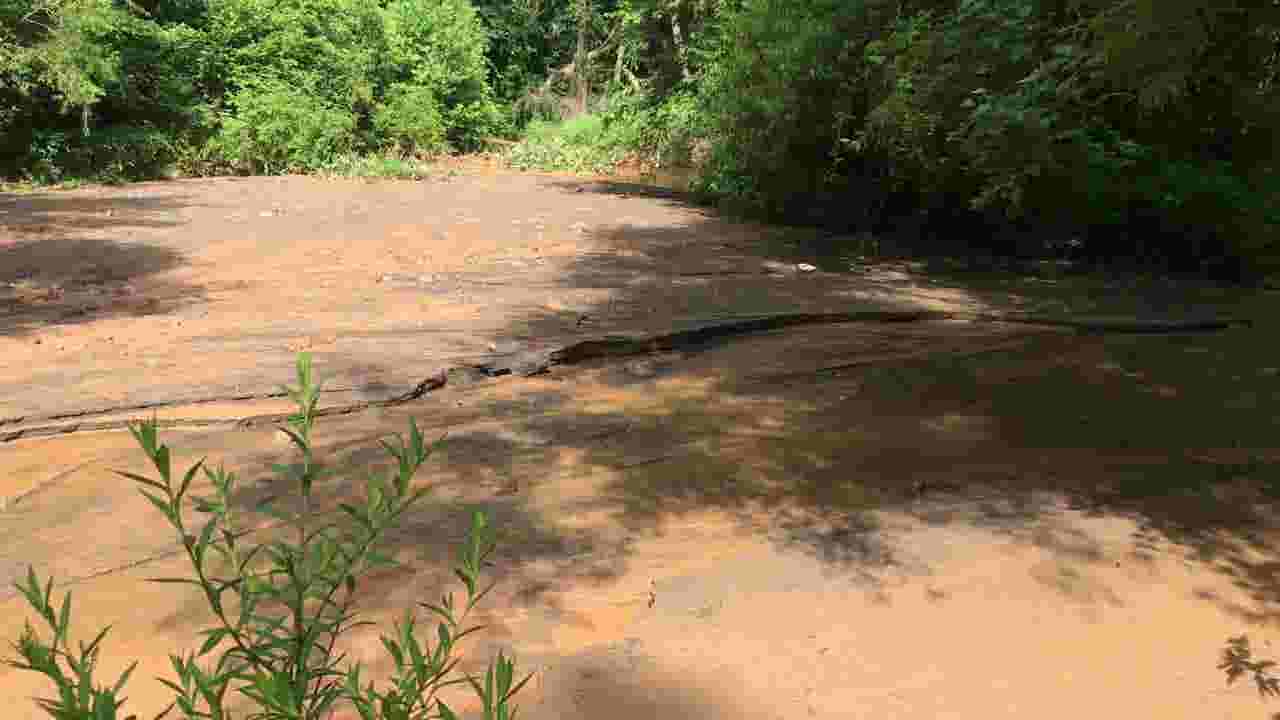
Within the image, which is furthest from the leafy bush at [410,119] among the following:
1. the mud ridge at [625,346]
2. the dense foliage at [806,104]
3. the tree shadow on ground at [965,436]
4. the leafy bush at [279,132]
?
the mud ridge at [625,346]

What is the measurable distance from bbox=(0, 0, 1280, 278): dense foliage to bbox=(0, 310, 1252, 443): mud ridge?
1125mm

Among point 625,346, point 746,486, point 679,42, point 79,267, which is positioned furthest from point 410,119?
point 746,486

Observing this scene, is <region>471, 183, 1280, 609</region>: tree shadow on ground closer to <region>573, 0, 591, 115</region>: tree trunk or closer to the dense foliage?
the dense foliage

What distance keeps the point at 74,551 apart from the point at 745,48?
11.6 metres

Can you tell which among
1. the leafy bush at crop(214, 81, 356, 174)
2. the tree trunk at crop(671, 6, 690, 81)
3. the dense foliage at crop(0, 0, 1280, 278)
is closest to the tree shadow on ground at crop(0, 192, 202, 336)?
the dense foliage at crop(0, 0, 1280, 278)

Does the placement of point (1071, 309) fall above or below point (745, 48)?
below

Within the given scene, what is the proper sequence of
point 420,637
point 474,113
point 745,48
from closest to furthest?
point 420,637, point 745,48, point 474,113

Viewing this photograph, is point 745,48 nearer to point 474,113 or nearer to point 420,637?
point 420,637

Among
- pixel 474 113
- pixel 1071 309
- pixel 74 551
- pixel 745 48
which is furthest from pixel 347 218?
pixel 474 113

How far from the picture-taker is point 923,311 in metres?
7.86

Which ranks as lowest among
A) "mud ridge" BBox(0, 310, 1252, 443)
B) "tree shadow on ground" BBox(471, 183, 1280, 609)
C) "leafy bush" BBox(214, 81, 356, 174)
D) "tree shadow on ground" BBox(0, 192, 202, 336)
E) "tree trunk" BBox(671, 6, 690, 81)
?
"tree shadow on ground" BBox(0, 192, 202, 336)

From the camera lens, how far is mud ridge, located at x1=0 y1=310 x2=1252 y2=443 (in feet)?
15.0

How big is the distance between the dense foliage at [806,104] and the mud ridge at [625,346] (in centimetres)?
113

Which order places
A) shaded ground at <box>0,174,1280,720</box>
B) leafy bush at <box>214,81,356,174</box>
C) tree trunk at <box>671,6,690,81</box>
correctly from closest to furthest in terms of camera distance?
shaded ground at <box>0,174,1280,720</box>, tree trunk at <box>671,6,690,81</box>, leafy bush at <box>214,81,356,174</box>
